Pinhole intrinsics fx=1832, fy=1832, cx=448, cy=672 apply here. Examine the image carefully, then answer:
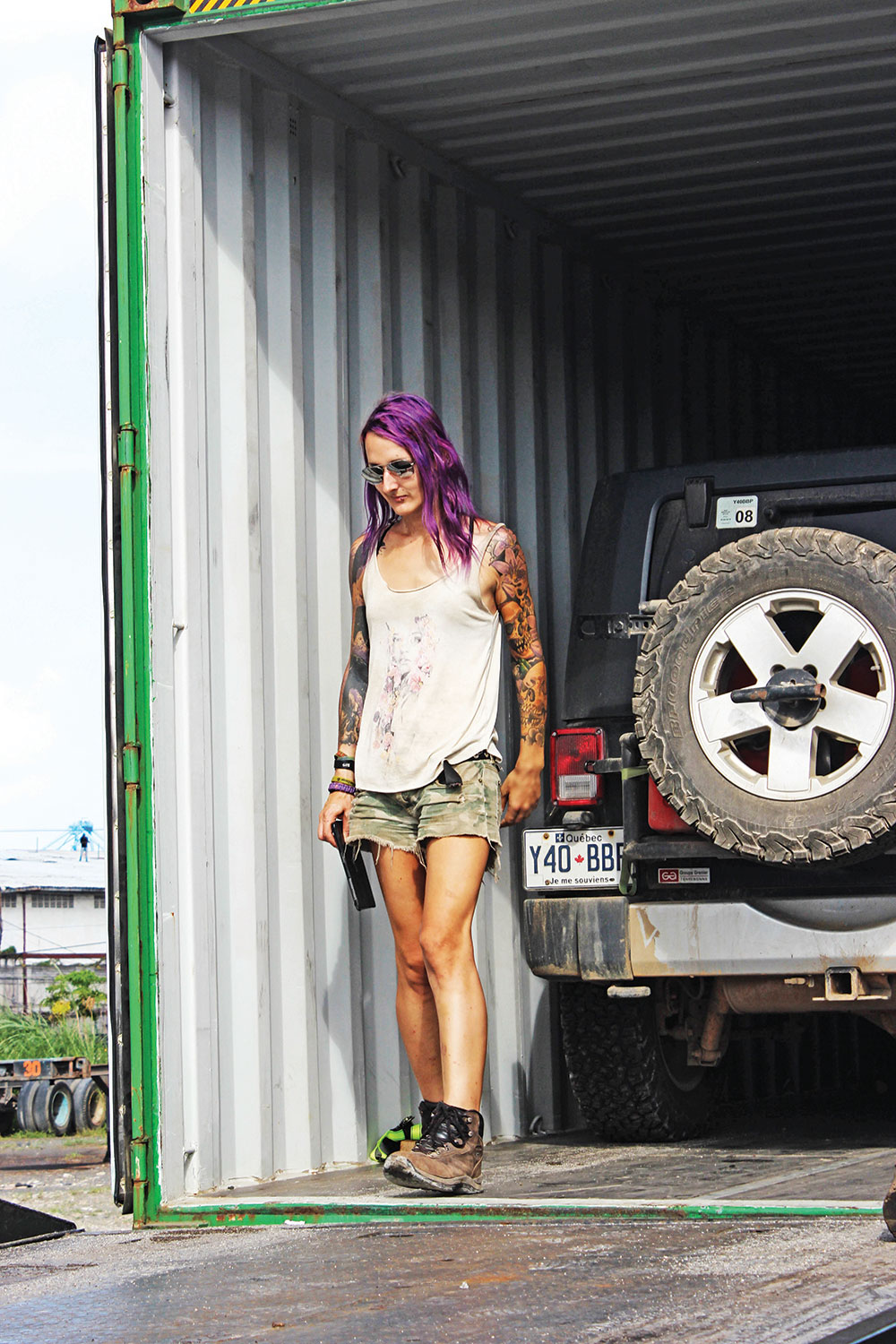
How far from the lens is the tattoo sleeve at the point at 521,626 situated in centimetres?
546

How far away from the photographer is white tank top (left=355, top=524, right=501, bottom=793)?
5.31 meters

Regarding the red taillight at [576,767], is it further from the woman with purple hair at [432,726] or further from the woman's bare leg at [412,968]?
the woman's bare leg at [412,968]

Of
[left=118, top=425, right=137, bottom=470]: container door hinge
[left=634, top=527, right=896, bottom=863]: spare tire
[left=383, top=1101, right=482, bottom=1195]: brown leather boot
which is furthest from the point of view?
[left=118, top=425, right=137, bottom=470]: container door hinge

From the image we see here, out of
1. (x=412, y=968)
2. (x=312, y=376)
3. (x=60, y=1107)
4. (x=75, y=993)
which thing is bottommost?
(x=60, y=1107)

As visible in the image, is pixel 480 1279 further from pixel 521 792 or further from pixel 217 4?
pixel 217 4

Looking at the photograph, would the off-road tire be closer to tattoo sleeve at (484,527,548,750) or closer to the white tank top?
tattoo sleeve at (484,527,548,750)

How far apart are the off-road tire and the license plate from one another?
434mm

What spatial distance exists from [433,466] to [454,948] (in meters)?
1.41

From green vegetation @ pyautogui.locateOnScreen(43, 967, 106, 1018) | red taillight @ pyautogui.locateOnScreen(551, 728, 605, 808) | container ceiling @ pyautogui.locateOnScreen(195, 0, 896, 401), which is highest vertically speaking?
container ceiling @ pyautogui.locateOnScreen(195, 0, 896, 401)

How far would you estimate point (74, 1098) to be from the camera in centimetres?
1067

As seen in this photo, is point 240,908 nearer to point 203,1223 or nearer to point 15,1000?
point 203,1223

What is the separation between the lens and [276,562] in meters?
5.96

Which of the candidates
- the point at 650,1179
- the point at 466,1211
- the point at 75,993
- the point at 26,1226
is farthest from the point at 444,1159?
the point at 75,993

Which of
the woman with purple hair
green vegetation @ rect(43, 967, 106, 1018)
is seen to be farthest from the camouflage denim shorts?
green vegetation @ rect(43, 967, 106, 1018)
